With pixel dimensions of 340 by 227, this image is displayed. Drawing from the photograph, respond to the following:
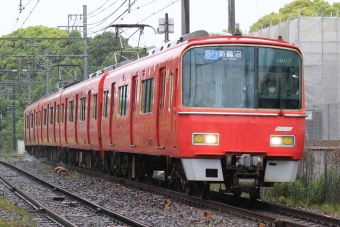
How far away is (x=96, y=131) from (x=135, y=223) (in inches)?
446

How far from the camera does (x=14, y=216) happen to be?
12.0 metres

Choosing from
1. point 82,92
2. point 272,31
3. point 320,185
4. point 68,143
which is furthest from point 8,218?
point 272,31

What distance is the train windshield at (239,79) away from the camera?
1262 centimetres

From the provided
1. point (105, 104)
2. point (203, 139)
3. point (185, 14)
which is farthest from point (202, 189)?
point (185, 14)

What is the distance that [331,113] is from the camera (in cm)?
3756

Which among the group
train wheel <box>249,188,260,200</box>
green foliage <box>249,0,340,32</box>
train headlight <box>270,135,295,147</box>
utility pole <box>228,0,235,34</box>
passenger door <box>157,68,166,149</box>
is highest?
green foliage <box>249,0,340,32</box>

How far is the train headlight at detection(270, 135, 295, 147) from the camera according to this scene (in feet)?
41.5

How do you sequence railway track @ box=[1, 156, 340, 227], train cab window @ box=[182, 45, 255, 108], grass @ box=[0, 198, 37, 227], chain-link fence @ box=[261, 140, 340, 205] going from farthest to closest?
chain-link fence @ box=[261, 140, 340, 205], train cab window @ box=[182, 45, 255, 108], grass @ box=[0, 198, 37, 227], railway track @ box=[1, 156, 340, 227]

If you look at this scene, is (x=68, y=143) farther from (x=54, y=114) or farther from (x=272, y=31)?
(x=272, y=31)

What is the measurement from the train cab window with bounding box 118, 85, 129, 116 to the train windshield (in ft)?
16.8

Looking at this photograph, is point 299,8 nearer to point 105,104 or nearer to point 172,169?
point 105,104

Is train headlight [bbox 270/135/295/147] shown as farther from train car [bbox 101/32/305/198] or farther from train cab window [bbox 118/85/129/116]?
train cab window [bbox 118/85/129/116]

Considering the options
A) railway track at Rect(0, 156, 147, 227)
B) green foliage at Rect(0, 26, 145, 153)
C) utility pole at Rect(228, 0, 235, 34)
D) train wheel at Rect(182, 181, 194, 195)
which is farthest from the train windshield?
green foliage at Rect(0, 26, 145, 153)

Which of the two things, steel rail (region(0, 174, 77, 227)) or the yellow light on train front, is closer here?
steel rail (region(0, 174, 77, 227))
